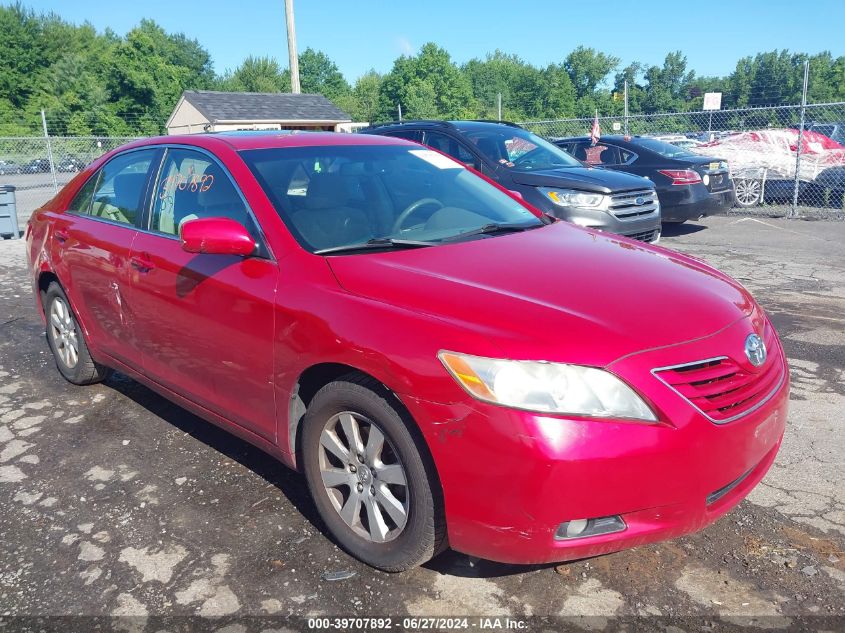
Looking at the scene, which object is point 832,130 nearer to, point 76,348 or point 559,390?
point 76,348

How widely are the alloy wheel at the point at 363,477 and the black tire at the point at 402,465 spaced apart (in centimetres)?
2

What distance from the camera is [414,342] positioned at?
7.74 feet

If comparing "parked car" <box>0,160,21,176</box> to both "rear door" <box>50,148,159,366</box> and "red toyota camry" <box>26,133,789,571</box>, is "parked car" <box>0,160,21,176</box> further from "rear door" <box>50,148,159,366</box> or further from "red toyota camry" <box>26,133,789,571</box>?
"red toyota camry" <box>26,133,789,571</box>

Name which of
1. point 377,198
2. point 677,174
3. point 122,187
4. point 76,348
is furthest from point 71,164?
point 377,198

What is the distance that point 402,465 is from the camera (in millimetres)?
2459

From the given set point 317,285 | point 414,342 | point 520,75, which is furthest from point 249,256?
point 520,75

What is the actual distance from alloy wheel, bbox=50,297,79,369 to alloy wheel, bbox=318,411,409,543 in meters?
2.65

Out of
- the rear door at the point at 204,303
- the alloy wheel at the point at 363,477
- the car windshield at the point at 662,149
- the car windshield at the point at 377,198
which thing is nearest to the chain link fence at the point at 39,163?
the car windshield at the point at 662,149

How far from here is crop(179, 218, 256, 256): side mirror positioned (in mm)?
2957

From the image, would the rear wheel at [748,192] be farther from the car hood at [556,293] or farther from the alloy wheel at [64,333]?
the alloy wheel at [64,333]

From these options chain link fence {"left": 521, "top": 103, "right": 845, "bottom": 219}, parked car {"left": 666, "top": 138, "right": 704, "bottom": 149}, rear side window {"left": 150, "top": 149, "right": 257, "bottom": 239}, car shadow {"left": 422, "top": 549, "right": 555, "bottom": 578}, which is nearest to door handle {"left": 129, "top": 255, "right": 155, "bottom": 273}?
rear side window {"left": 150, "top": 149, "right": 257, "bottom": 239}

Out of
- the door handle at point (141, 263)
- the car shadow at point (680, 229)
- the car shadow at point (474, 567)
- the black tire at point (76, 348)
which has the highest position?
the door handle at point (141, 263)

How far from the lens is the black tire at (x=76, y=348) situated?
181 inches

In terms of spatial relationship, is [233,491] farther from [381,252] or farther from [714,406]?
[714,406]
